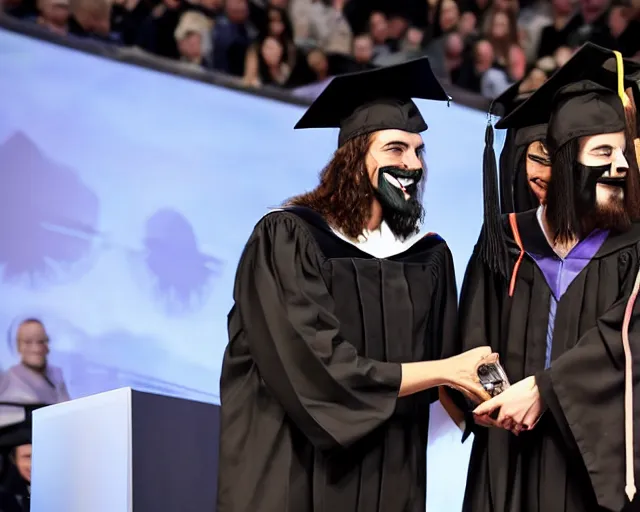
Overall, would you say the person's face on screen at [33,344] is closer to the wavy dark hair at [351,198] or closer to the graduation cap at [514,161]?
the wavy dark hair at [351,198]

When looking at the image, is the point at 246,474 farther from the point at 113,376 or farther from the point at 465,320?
the point at 113,376

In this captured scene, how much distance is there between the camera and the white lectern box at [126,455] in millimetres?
3418

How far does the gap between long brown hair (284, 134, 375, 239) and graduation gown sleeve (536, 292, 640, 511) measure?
789 millimetres

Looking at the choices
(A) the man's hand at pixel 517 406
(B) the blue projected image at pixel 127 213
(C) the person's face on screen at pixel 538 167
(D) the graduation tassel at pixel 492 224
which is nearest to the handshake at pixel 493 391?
(A) the man's hand at pixel 517 406

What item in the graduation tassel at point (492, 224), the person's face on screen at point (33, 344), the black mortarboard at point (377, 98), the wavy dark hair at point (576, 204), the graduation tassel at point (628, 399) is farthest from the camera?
the person's face on screen at point (33, 344)

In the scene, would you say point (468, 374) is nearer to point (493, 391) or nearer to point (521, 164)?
point (493, 391)

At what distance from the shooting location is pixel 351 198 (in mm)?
3711

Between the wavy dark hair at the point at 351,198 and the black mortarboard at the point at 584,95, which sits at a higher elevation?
the black mortarboard at the point at 584,95

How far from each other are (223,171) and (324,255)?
9.74ft

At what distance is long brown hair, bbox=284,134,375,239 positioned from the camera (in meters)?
3.68

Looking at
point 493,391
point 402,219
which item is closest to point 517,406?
point 493,391

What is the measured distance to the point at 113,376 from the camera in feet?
19.8

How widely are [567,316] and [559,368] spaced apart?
204 millimetres

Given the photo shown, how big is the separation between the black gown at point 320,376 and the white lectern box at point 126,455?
186 millimetres
